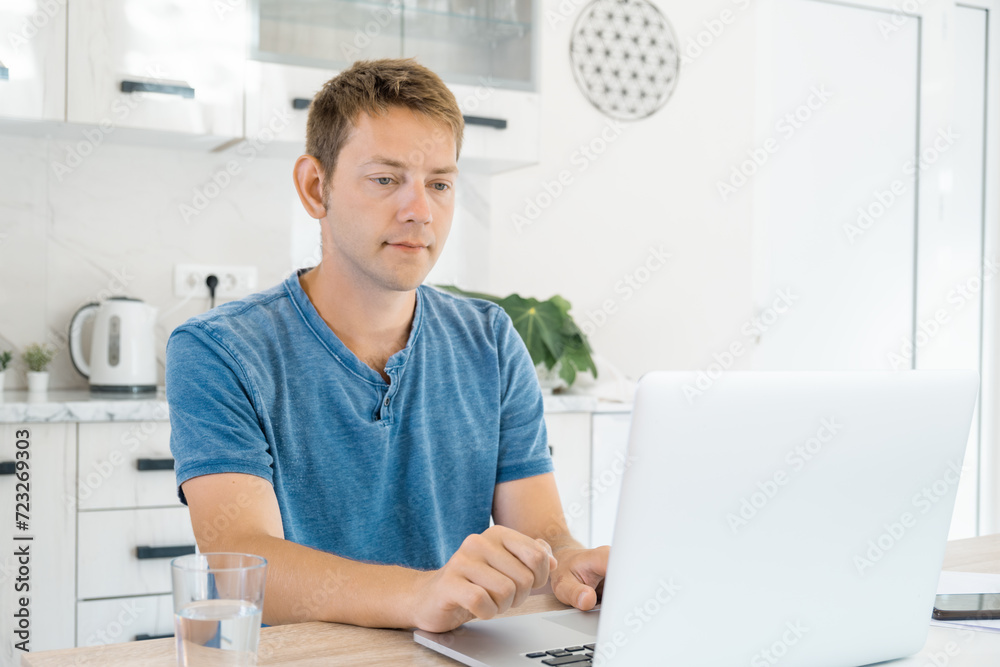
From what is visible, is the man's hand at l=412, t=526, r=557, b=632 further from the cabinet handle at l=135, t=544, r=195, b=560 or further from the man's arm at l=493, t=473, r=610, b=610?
the cabinet handle at l=135, t=544, r=195, b=560

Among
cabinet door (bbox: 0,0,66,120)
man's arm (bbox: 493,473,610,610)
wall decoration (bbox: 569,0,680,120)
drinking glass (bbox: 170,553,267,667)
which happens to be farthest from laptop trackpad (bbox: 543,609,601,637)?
wall decoration (bbox: 569,0,680,120)

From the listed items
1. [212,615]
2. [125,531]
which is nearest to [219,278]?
[125,531]

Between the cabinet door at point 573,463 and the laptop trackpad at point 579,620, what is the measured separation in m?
1.59

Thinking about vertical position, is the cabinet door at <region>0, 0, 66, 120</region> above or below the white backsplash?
above

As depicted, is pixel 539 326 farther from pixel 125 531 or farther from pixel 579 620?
pixel 579 620

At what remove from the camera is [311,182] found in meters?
1.34

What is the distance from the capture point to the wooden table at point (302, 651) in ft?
2.42

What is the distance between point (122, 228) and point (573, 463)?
4.60 feet

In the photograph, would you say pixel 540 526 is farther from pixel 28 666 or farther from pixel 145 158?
pixel 145 158

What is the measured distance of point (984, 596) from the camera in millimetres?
991

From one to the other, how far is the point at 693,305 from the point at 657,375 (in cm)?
283

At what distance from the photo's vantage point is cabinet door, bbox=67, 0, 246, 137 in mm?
2215

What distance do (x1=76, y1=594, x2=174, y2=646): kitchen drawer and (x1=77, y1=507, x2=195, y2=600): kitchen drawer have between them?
2 cm

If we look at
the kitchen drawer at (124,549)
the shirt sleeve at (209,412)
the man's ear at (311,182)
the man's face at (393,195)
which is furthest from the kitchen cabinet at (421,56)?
the shirt sleeve at (209,412)
